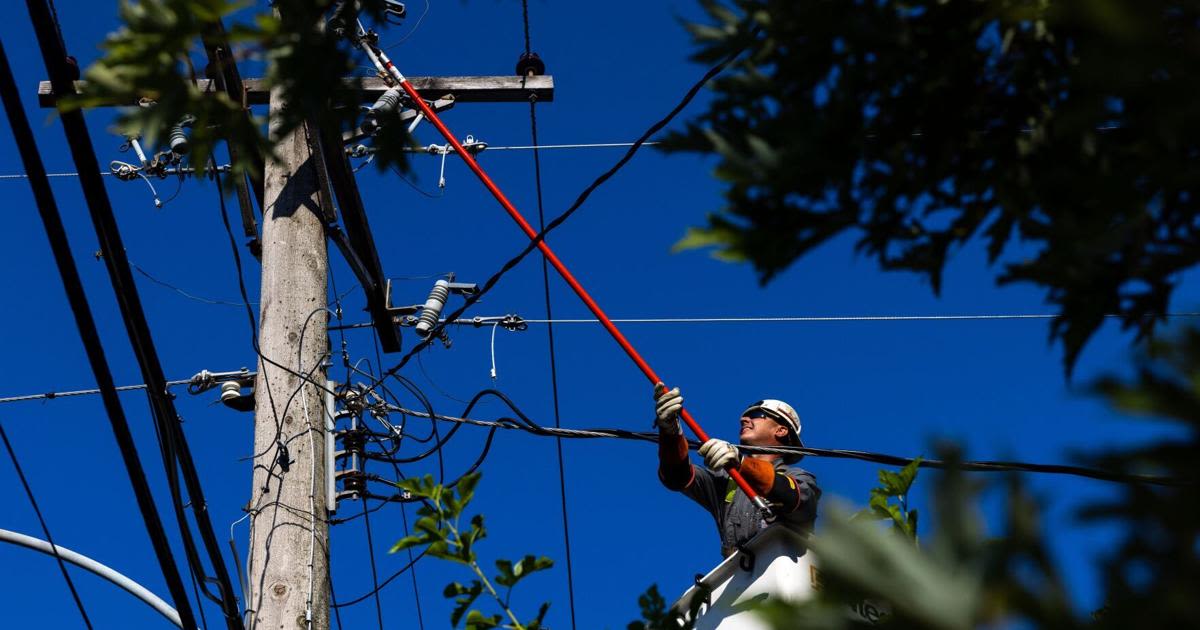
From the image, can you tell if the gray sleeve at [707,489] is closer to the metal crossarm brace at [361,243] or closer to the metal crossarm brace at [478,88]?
the metal crossarm brace at [361,243]

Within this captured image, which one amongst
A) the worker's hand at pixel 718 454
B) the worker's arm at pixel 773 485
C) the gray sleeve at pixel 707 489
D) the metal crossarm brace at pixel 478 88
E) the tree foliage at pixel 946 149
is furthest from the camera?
the metal crossarm brace at pixel 478 88

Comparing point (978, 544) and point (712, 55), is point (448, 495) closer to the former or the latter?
point (712, 55)

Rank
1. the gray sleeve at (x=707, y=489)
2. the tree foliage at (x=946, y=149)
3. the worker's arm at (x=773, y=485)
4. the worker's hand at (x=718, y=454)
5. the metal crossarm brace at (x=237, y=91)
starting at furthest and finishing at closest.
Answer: the gray sleeve at (x=707, y=489)
the metal crossarm brace at (x=237, y=91)
the worker's hand at (x=718, y=454)
the worker's arm at (x=773, y=485)
the tree foliage at (x=946, y=149)

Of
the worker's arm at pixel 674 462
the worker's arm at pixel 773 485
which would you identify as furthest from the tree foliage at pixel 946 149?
the worker's arm at pixel 674 462

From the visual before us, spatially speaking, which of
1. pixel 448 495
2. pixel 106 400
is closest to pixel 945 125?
pixel 448 495

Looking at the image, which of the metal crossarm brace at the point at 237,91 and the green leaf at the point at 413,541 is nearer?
the green leaf at the point at 413,541

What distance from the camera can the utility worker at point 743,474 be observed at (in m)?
5.38

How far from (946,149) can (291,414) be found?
4.33m

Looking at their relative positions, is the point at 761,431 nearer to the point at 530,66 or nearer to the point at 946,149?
the point at 530,66

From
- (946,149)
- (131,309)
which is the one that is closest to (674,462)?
(131,309)

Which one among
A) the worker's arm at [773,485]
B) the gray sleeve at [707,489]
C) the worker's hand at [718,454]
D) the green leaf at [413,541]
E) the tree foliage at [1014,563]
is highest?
the gray sleeve at [707,489]

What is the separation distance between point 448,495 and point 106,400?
2.49 metres

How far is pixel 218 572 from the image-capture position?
539 centimetres

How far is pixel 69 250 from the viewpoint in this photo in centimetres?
448
